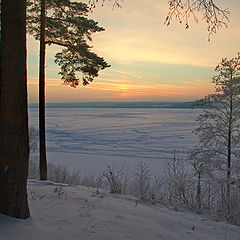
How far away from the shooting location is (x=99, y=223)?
4035 mm

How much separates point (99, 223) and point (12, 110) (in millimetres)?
2255

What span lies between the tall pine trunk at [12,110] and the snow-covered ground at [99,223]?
0.35 metres

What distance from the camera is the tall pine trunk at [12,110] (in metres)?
3.53

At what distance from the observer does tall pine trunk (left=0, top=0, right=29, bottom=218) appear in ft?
11.6

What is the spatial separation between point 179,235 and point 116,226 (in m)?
1.05

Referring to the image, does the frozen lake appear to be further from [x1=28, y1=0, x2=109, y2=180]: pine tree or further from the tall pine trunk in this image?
the tall pine trunk

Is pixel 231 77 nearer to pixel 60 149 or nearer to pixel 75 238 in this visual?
pixel 75 238

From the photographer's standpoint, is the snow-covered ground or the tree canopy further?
the tree canopy

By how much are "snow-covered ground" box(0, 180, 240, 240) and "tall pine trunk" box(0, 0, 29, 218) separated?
0.35m

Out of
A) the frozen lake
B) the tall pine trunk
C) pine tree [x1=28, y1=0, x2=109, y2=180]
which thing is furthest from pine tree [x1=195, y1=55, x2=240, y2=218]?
the tall pine trunk

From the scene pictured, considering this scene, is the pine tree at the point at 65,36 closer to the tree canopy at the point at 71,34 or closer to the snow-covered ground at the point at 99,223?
the tree canopy at the point at 71,34

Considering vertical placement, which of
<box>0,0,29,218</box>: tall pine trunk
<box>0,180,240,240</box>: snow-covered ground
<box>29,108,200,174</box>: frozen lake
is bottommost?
<box>29,108,200,174</box>: frozen lake

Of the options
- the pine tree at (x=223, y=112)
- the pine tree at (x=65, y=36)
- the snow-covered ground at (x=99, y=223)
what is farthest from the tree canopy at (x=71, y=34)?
the pine tree at (x=223, y=112)

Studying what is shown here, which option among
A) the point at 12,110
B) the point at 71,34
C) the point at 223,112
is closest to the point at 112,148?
the point at 223,112
